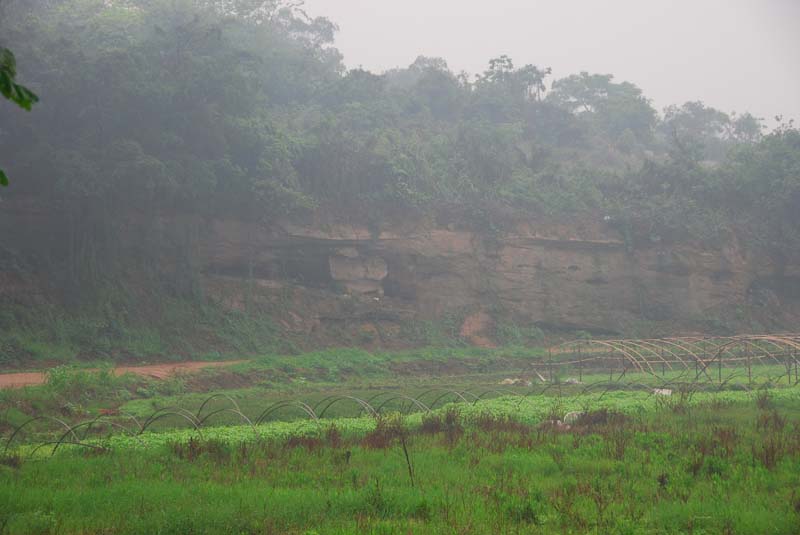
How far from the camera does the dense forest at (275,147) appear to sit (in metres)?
28.5

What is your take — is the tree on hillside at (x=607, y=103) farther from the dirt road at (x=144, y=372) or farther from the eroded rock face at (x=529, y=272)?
the dirt road at (x=144, y=372)

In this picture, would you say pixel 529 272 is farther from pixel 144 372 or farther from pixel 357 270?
pixel 144 372

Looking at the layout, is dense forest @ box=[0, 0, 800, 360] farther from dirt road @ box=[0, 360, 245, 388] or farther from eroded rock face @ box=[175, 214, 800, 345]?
dirt road @ box=[0, 360, 245, 388]

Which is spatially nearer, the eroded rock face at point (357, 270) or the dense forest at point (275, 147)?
the dense forest at point (275, 147)

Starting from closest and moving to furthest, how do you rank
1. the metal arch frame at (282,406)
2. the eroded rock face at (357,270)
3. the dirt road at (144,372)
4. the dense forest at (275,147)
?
1. the metal arch frame at (282,406)
2. the dirt road at (144,372)
3. the dense forest at (275,147)
4. the eroded rock face at (357,270)

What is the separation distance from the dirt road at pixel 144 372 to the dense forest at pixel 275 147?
5.91m

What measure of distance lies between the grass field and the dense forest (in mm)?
11434

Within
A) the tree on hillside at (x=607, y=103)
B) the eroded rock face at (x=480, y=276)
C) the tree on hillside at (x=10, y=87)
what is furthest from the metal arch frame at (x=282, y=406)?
the tree on hillside at (x=607, y=103)

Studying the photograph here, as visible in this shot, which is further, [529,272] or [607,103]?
[607,103]

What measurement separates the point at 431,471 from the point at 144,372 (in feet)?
54.2

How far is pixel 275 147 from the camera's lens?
33594 millimetres

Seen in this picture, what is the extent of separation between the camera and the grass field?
7.54 m

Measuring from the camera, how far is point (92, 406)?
61.1 feet

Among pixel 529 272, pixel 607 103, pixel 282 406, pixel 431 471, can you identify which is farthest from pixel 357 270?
pixel 607 103
